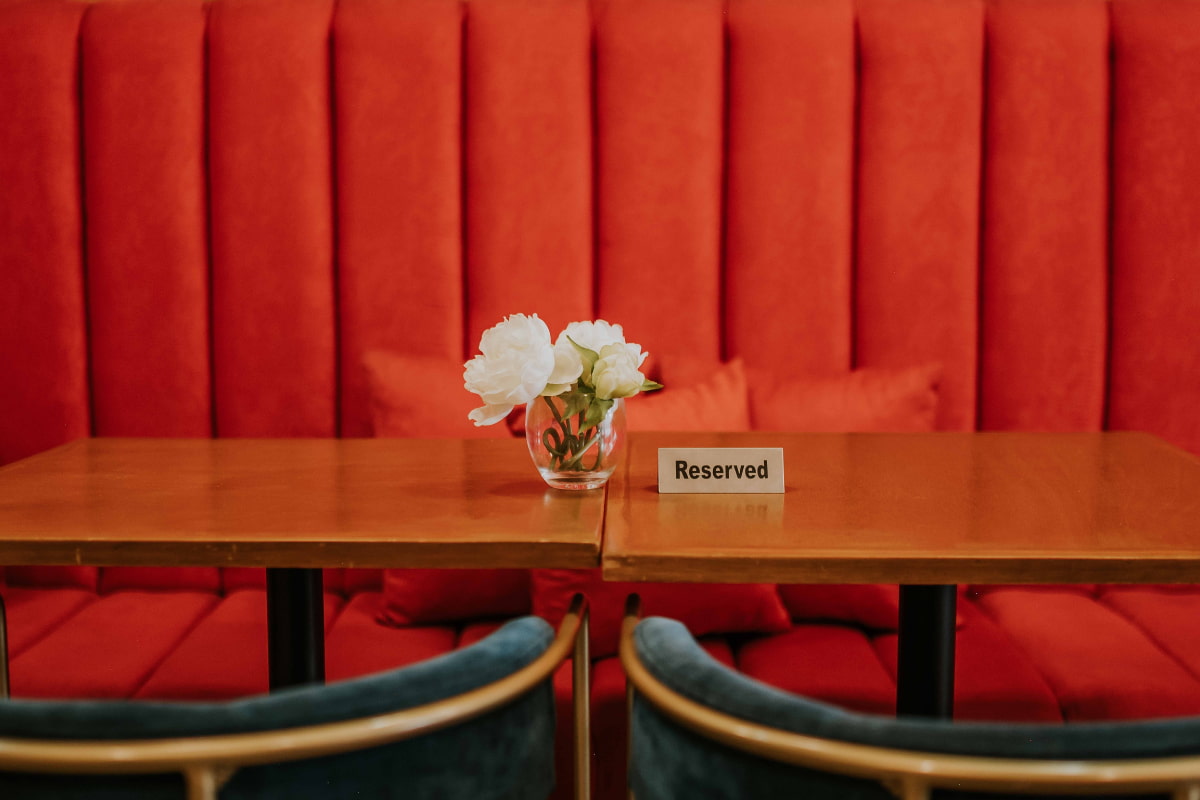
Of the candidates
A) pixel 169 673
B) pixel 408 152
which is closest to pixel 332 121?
pixel 408 152

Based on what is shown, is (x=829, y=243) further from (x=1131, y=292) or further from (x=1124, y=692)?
(x=1124, y=692)

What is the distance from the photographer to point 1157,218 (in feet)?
6.01

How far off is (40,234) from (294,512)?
1.18 metres

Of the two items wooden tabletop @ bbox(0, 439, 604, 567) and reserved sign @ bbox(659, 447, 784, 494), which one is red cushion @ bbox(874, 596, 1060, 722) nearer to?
reserved sign @ bbox(659, 447, 784, 494)

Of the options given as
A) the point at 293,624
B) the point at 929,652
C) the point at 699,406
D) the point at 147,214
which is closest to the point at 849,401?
the point at 699,406

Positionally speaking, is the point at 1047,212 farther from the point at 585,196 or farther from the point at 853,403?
the point at 585,196

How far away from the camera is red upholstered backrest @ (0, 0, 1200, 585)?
1.84 metres

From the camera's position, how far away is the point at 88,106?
6.16ft

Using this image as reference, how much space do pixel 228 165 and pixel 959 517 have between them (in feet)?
4.78

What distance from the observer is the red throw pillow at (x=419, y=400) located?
1.69 meters

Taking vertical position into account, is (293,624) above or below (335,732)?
below

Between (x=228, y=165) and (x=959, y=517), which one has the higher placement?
(x=228, y=165)

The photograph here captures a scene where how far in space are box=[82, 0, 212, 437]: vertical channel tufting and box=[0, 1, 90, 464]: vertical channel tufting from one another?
0.03 m

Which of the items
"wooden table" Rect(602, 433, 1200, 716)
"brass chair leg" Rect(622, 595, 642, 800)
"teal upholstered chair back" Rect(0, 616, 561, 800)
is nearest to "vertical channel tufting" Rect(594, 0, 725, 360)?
"wooden table" Rect(602, 433, 1200, 716)
